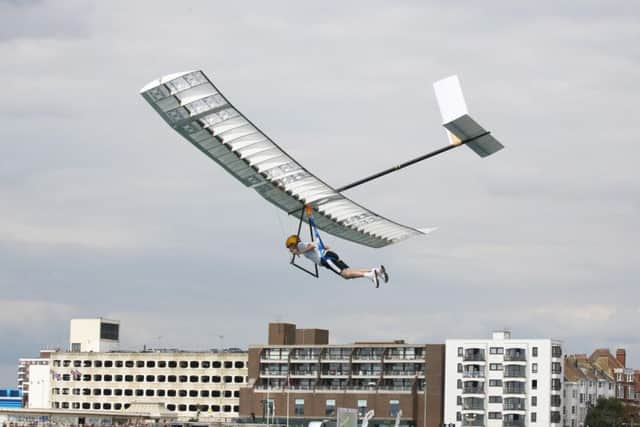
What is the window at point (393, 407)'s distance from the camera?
13512cm

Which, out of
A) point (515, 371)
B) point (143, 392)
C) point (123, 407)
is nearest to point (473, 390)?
point (515, 371)

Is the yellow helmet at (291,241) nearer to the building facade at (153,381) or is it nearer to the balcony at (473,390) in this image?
the balcony at (473,390)

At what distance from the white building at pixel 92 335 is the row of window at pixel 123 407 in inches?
400

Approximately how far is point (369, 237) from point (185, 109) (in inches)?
520

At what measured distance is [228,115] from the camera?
43625 mm

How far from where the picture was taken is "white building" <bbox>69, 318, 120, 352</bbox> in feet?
566

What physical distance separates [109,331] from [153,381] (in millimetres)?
20175

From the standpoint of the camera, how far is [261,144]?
45094 millimetres

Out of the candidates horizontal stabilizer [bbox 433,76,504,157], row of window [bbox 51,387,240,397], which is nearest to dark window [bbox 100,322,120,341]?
row of window [bbox 51,387,240,397]

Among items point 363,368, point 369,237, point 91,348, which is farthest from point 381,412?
point 369,237

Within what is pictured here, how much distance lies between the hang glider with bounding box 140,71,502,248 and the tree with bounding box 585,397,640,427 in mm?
92013

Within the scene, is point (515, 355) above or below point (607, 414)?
above

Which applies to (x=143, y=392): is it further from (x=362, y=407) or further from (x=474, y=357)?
(x=474, y=357)

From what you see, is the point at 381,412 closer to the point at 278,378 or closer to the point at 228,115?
the point at 278,378
